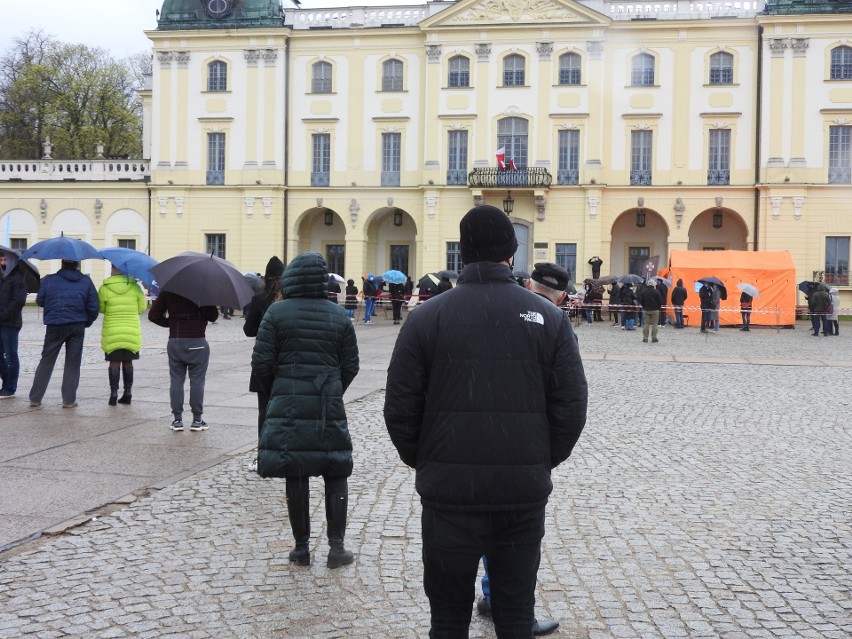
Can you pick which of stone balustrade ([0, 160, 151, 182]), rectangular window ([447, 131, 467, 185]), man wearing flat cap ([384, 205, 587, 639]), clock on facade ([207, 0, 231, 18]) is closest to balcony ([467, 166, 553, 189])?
rectangular window ([447, 131, 467, 185])

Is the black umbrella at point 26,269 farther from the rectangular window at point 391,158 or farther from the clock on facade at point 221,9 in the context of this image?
the clock on facade at point 221,9

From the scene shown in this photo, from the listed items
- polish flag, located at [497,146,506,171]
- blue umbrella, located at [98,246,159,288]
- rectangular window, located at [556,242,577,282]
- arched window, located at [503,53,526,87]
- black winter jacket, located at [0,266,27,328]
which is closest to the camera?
blue umbrella, located at [98,246,159,288]

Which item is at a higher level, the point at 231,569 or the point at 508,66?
the point at 508,66

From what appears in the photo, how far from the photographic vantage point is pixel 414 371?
11.8 feet

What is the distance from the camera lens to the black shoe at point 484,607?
485 cm

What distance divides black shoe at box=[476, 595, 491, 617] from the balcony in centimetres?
3647

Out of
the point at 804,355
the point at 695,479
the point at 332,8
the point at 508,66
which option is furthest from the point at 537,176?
the point at 695,479

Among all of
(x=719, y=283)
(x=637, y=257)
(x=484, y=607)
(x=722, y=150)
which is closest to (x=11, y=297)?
(x=484, y=607)

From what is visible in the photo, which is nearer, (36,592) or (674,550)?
(36,592)

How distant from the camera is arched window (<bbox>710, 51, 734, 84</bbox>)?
39.9 m

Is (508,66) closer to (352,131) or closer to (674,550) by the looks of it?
(352,131)

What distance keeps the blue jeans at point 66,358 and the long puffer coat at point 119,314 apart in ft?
1.08

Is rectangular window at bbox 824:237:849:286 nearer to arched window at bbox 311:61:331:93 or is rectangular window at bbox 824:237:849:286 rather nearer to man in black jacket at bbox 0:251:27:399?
arched window at bbox 311:61:331:93

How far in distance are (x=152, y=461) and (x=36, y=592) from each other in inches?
135
